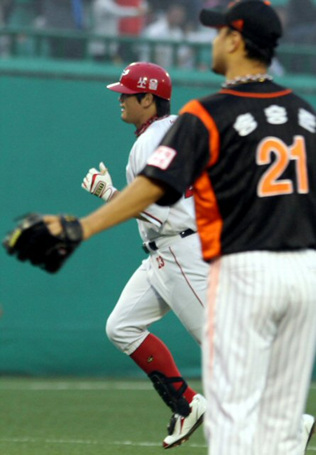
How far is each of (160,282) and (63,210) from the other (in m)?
4.59

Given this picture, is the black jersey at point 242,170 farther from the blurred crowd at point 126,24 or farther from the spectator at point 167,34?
the spectator at point 167,34

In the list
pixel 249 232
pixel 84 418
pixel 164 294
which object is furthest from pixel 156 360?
pixel 249 232

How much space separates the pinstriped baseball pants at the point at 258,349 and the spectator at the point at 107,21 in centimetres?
829

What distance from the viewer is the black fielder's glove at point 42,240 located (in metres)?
4.01

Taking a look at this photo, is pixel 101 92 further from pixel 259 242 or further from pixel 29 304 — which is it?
pixel 259 242

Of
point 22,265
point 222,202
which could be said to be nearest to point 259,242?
point 222,202

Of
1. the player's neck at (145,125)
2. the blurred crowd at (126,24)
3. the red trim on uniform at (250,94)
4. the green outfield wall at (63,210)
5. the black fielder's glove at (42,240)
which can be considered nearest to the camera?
the black fielder's glove at (42,240)

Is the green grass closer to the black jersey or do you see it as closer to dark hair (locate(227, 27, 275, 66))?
the black jersey

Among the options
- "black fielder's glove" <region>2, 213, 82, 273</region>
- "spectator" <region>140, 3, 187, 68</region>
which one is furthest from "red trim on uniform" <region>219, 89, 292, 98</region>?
"spectator" <region>140, 3, 187, 68</region>

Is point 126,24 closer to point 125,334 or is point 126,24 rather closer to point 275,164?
point 125,334

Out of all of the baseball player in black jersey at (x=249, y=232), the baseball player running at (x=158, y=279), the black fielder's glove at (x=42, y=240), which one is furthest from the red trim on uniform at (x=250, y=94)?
the baseball player running at (x=158, y=279)

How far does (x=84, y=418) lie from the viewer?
855 cm

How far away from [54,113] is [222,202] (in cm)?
787

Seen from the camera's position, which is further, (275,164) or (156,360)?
(156,360)
